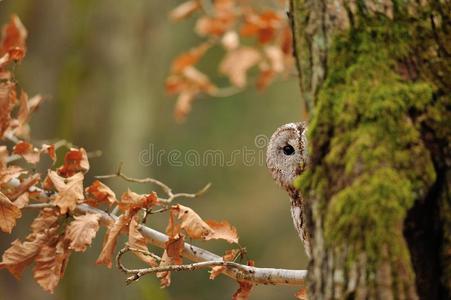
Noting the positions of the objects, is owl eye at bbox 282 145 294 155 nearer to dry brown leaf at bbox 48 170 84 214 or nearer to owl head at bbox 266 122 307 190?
owl head at bbox 266 122 307 190

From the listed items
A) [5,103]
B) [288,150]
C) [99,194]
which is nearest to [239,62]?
[288,150]

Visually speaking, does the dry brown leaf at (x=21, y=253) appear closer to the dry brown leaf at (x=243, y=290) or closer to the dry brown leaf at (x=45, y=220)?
the dry brown leaf at (x=45, y=220)

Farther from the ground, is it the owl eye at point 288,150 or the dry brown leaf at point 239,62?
the dry brown leaf at point 239,62

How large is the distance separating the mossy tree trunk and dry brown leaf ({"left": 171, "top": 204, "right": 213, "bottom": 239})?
0.71 metres

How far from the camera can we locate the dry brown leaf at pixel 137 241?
2.24 meters

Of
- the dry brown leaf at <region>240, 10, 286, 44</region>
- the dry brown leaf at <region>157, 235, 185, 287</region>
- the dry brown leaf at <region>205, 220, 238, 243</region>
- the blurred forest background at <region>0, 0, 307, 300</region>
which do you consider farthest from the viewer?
the blurred forest background at <region>0, 0, 307, 300</region>

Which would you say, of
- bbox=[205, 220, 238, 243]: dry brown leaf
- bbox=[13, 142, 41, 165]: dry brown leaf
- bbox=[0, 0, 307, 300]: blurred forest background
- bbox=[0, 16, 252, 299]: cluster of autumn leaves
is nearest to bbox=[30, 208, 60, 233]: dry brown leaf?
bbox=[0, 16, 252, 299]: cluster of autumn leaves

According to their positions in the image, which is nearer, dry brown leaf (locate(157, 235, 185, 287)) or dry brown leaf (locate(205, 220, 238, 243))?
dry brown leaf (locate(157, 235, 185, 287))

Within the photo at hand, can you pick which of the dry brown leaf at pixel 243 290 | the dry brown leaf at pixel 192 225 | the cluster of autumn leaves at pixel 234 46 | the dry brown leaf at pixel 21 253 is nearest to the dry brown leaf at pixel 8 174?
the dry brown leaf at pixel 21 253

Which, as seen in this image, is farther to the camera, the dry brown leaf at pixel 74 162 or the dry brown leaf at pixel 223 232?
the dry brown leaf at pixel 74 162

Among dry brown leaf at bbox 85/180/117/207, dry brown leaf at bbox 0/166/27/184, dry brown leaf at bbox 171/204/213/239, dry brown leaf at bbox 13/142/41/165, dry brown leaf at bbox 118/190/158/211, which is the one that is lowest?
dry brown leaf at bbox 171/204/213/239

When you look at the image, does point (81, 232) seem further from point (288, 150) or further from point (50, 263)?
point (288, 150)

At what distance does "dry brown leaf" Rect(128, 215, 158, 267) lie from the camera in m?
2.24

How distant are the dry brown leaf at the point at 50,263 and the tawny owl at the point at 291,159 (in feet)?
3.53
